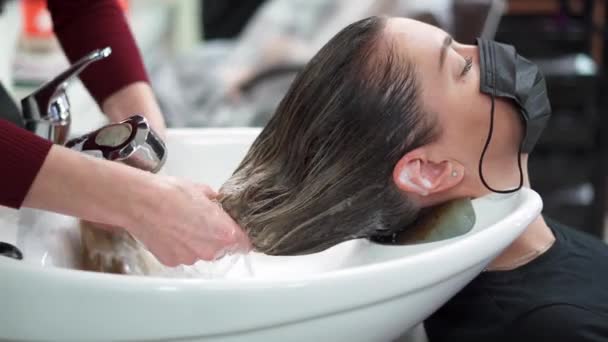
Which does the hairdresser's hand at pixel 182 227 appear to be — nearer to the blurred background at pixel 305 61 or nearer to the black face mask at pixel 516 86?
the black face mask at pixel 516 86

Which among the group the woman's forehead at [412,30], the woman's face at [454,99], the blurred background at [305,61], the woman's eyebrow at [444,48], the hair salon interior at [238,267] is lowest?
the blurred background at [305,61]

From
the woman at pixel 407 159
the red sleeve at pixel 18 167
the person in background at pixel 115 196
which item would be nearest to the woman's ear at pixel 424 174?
the woman at pixel 407 159

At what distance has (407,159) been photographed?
1.01m

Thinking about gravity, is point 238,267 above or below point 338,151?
below

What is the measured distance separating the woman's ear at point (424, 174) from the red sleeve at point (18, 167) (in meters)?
0.39

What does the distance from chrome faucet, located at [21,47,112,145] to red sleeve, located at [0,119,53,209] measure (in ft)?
0.81

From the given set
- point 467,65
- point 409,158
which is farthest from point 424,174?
point 467,65

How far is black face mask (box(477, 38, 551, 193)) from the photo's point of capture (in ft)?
3.39

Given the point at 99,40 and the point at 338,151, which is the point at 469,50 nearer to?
the point at 338,151

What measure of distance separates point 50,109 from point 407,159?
464 mm

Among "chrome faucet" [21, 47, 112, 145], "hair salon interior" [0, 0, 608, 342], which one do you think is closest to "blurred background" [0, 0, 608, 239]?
"hair salon interior" [0, 0, 608, 342]

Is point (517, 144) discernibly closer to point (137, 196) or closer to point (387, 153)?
point (387, 153)

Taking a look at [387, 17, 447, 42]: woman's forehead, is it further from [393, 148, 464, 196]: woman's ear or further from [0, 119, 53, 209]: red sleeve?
[0, 119, 53, 209]: red sleeve

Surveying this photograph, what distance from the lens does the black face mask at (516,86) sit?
3.39 ft
